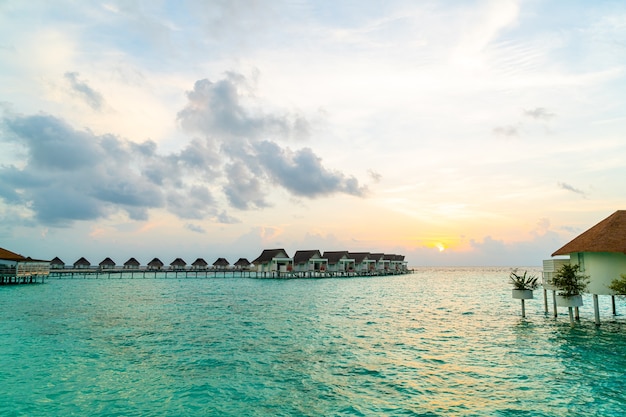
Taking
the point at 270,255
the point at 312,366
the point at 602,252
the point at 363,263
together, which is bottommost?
the point at 312,366

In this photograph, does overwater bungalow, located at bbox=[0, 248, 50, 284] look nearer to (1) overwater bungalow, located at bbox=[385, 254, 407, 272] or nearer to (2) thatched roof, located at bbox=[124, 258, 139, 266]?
(2) thatched roof, located at bbox=[124, 258, 139, 266]

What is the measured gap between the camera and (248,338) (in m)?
20.7

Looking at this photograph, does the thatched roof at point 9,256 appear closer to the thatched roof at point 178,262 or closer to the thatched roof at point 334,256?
the thatched roof at point 178,262

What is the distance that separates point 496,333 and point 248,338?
13.4 m

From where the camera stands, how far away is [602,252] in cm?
2152

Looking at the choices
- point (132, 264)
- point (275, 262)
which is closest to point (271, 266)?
point (275, 262)

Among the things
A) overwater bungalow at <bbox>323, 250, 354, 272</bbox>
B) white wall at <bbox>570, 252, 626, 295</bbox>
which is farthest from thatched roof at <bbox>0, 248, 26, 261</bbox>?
white wall at <bbox>570, 252, 626, 295</bbox>

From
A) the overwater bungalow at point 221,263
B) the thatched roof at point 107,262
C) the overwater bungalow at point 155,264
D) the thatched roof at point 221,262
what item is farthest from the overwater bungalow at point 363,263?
the thatched roof at point 107,262

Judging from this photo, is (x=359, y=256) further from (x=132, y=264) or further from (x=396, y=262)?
(x=132, y=264)

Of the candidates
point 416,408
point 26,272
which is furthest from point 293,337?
point 26,272

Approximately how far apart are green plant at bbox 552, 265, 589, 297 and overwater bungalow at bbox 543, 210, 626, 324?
430mm

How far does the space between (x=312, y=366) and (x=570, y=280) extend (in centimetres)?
1569

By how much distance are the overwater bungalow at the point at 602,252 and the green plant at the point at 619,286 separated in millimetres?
396

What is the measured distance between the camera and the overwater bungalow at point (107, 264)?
294 feet
